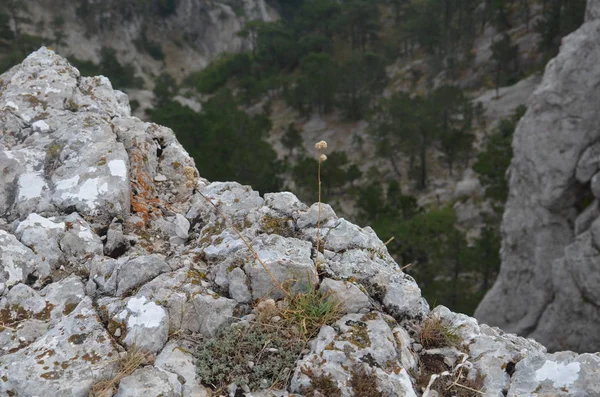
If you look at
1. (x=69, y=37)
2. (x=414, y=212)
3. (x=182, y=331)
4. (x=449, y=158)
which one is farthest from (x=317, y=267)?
(x=69, y=37)

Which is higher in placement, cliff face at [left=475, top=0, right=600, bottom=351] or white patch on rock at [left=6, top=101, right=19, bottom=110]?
white patch on rock at [left=6, top=101, right=19, bottom=110]

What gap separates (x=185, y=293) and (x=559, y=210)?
2027 centimetres

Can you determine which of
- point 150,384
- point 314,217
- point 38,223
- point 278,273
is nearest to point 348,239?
point 314,217

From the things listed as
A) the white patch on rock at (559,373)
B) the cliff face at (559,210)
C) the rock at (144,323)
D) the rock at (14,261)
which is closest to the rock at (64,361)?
the rock at (144,323)

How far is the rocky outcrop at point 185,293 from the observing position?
3.32m

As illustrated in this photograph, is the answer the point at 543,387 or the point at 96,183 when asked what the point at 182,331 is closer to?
the point at 96,183

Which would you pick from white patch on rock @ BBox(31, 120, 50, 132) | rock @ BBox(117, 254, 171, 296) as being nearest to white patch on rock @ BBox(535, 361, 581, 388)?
rock @ BBox(117, 254, 171, 296)

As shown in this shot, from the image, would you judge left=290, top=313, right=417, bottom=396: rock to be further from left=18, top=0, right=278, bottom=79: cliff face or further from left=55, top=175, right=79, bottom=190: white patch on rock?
left=18, top=0, right=278, bottom=79: cliff face

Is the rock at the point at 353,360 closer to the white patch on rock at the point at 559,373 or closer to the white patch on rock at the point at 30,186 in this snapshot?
the white patch on rock at the point at 559,373

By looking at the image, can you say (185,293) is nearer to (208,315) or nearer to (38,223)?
(208,315)

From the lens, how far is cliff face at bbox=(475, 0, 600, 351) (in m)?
18.5

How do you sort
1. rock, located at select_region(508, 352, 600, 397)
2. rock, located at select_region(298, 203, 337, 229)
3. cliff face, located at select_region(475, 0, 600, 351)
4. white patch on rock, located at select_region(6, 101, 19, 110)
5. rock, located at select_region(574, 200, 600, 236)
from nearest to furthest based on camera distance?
rock, located at select_region(508, 352, 600, 397) < rock, located at select_region(298, 203, 337, 229) < white patch on rock, located at select_region(6, 101, 19, 110) < cliff face, located at select_region(475, 0, 600, 351) < rock, located at select_region(574, 200, 600, 236)

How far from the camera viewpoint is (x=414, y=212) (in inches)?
1476

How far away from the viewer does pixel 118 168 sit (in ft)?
16.1
